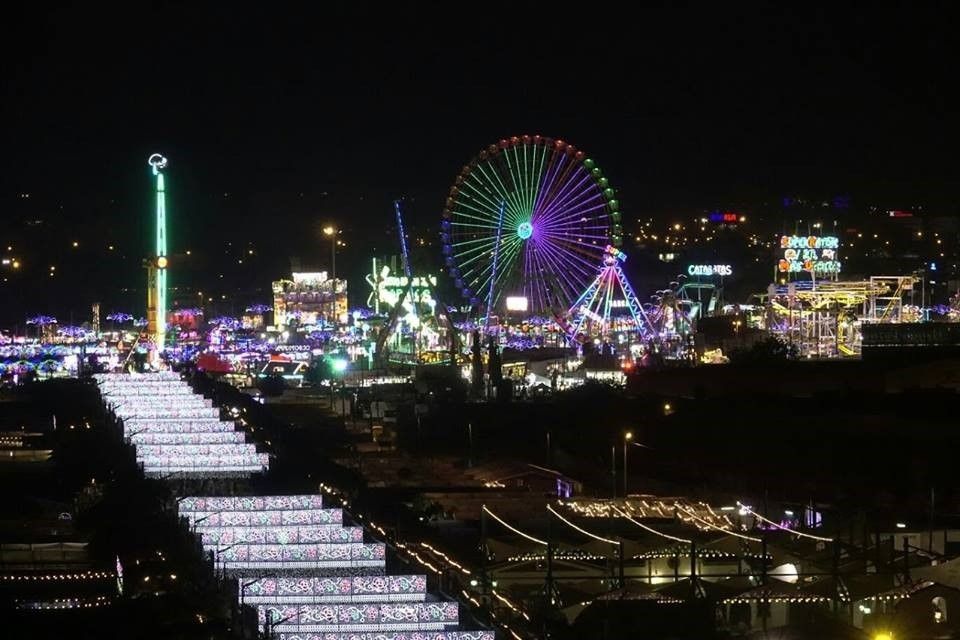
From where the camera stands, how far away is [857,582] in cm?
1620

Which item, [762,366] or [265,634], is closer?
[265,634]

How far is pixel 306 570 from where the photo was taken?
45.4ft

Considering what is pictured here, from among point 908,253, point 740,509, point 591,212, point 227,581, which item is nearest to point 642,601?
point 227,581

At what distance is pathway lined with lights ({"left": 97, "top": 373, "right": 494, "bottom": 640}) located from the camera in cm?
1201

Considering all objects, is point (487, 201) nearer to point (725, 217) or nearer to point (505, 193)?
point (505, 193)

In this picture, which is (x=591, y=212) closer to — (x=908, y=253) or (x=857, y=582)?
(x=857, y=582)

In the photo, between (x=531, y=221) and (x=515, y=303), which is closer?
(x=531, y=221)

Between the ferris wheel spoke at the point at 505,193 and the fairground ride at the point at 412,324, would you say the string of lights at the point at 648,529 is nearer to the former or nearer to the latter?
the ferris wheel spoke at the point at 505,193

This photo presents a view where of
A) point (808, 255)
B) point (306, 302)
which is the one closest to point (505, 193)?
point (808, 255)

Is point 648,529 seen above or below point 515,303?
below

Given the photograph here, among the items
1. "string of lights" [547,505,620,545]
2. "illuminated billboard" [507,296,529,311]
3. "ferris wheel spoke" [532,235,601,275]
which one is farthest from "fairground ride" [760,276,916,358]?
"string of lights" [547,505,620,545]

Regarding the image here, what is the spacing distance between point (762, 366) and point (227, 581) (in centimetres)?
3522

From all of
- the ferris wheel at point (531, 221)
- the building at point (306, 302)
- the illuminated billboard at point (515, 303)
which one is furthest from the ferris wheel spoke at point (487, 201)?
the building at point (306, 302)

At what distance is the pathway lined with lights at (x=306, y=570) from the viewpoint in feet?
39.4
